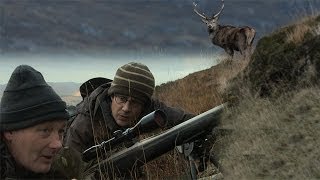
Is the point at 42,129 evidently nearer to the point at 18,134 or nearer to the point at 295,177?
the point at 18,134

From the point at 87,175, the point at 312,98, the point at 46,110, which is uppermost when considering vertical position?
the point at 46,110

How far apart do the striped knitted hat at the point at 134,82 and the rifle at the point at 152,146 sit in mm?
568

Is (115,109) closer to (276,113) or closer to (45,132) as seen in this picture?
(276,113)

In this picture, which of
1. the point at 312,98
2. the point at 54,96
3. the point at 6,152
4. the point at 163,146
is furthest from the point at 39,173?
the point at 312,98

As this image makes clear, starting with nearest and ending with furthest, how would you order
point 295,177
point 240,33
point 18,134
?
1. point 18,134
2. point 295,177
3. point 240,33

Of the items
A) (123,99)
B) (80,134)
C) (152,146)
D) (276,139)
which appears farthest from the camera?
(123,99)

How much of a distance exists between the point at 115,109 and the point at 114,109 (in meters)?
0.01

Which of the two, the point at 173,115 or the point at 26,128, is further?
the point at 173,115

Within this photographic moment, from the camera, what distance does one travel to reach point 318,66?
18.1ft

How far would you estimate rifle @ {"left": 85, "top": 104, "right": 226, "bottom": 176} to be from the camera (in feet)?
16.2

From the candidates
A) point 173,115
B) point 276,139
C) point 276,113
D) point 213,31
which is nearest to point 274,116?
point 276,113

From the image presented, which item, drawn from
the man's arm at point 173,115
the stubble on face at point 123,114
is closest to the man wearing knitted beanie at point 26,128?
the stubble on face at point 123,114

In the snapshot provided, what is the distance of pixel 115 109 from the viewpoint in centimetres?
538

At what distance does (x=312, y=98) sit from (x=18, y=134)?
2824 millimetres
